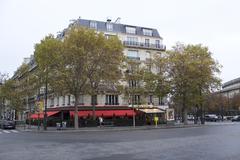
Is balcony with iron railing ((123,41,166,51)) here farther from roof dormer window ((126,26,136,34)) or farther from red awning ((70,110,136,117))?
red awning ((70,110,136,117))

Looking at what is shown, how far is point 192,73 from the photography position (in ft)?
158

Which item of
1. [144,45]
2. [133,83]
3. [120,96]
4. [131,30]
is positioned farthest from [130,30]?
[133,83]

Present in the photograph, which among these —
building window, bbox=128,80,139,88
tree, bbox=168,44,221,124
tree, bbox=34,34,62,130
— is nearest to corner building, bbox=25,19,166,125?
building window, bbox=128,80,139,88

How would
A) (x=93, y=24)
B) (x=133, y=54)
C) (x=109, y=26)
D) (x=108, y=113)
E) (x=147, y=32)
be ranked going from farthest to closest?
(x=147, y=32), (x=133, y=54), (x=109, y=26), (x=93, y=24), (x=108, y=113)

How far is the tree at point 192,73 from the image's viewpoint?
48406 mm

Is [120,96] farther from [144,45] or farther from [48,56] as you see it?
[48,56]

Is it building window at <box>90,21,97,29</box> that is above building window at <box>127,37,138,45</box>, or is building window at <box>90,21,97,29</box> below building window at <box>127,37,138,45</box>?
above

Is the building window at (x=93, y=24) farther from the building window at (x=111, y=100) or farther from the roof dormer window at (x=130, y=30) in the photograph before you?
the building window at (x=111, y=100)

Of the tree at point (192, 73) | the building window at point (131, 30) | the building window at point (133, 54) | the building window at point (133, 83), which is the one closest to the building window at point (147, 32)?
the building window at point (131, 30)

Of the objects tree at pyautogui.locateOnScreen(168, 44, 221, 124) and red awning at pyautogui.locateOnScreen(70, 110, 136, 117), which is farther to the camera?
red awning at pyautogui.locateOnScreen(70, 110, 136, 117)

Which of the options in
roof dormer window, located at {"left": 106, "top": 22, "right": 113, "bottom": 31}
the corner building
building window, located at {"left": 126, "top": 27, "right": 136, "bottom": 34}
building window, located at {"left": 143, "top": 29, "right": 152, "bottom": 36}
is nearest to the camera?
the corner building

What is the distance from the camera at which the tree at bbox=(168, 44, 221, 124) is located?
159 ft

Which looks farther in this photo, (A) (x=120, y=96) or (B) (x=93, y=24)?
(B) (x=93, y=24)

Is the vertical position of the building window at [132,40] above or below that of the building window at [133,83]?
above
